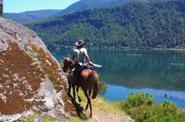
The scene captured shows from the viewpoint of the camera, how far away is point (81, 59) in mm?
19500

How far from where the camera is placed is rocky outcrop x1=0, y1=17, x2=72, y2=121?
53.8 feet

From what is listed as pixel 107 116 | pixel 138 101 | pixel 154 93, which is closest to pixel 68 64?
pixel 107 116

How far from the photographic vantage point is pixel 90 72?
61.9 feet

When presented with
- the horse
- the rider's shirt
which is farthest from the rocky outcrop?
the rider's shirt

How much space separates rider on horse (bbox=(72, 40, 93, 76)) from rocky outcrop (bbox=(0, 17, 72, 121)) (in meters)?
0.84

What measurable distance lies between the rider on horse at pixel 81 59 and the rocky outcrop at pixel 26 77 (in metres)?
0.84

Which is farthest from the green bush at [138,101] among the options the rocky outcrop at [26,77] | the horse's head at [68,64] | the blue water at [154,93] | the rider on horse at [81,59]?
the blue water at [154,93]

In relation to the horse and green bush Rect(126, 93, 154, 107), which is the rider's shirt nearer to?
the horse

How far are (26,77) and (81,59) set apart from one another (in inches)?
122

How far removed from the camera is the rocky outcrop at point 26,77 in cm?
1639

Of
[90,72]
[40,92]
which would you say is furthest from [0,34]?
[90,72]

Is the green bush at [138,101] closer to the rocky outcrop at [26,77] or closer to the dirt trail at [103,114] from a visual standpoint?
the dirt trail at [103,114]

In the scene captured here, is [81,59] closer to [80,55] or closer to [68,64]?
[80,55]

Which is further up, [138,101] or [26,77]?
[26,77]
